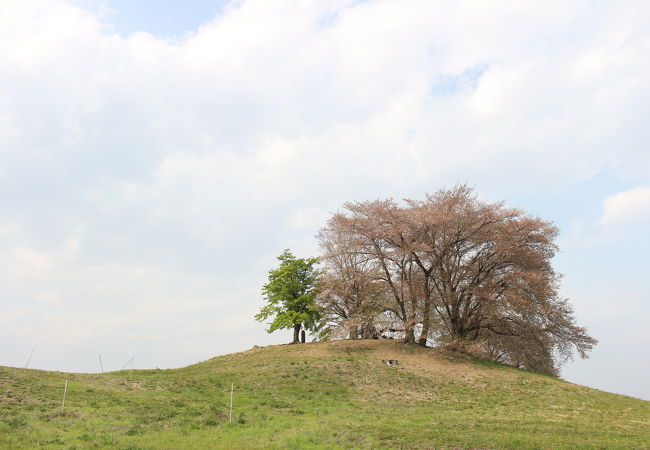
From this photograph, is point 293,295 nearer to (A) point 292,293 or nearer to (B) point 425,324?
(A) point 292,293

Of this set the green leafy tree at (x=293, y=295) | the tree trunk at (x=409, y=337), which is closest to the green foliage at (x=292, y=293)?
the green leafy tree at (x=293, y=295)

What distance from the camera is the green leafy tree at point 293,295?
154 ft

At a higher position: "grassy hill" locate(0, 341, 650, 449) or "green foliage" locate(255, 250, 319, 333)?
"green foliage" locate(255, 250, 319, 333)

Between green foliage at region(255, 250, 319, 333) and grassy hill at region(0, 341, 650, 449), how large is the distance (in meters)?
5.93

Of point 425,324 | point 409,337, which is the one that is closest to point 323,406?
point 425,324

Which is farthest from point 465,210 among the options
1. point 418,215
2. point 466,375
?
point 466,375

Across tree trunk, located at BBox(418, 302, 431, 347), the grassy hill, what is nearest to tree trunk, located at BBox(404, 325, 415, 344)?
tree trunk, located at BBox(418, 302, 431, 347)

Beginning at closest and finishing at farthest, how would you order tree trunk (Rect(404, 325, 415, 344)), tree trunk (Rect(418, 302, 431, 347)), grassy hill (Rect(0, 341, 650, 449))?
grassy hill (Rect(0, 341, 650, 449)), tree trunk (Rect(418, 302, 431, 347)), tree trunk (Rect(404, 325, 415, 344))

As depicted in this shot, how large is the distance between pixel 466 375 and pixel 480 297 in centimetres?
697

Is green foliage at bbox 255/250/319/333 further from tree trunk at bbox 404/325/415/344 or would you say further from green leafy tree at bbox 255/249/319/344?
tree trunk at bbox 404/325/415/344

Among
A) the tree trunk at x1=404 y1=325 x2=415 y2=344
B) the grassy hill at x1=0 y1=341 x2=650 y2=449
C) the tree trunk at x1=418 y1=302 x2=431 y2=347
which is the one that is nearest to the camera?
the grassy hill at x1=0 y1=341 x2=650 y2=449

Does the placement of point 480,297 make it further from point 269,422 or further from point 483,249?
point 269,422

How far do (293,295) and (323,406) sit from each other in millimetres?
24590

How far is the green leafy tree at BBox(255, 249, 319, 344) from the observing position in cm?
4691
